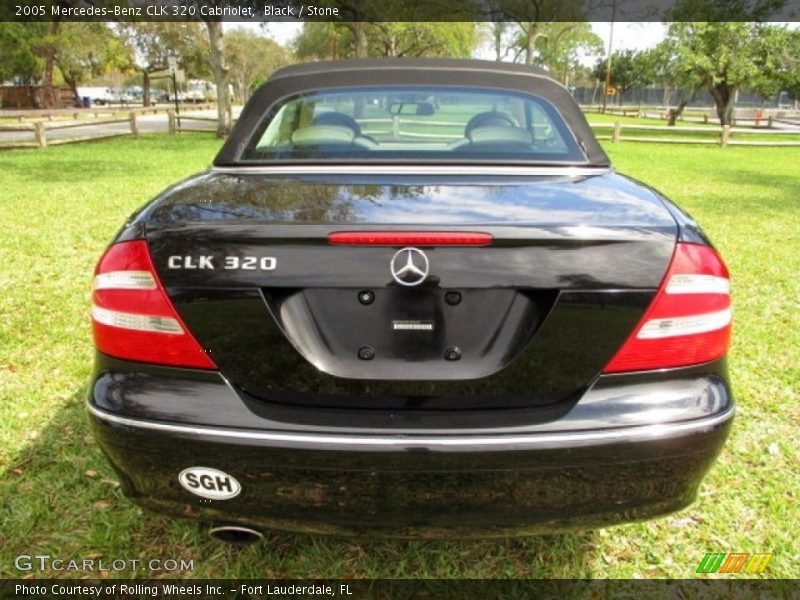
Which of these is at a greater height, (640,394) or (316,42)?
(316,42)

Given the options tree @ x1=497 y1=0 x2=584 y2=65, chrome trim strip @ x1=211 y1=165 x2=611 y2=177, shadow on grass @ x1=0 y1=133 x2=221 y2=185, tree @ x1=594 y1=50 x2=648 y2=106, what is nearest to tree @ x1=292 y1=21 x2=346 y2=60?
tree @ x1=497 y1=0 x2=584 y2=65

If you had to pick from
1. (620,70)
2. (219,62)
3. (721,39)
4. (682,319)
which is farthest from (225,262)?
(620,70)

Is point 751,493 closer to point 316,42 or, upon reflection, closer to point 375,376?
point 375,376

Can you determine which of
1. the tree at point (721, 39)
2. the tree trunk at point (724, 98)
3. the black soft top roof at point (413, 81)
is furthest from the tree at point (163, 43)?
the black soft top roof at point (413, 81)

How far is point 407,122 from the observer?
3.40m

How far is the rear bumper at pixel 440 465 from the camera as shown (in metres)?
1.65

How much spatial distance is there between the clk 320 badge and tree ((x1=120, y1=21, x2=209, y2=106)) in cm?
4610

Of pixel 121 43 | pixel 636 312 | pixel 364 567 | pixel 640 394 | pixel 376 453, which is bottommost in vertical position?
pixel 364 567

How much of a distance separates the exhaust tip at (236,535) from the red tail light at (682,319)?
→ 43.5 inches

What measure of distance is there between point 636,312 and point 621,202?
0.42 m

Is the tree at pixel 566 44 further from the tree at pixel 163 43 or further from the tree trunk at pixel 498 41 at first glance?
the tree at pixel 163 43

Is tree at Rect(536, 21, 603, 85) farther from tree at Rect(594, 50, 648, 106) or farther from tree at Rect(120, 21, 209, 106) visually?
tree at Rect(120, 21, 209, 106)

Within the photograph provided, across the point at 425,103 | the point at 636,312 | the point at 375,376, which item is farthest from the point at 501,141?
the point at 375,376

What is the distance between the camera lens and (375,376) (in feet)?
5.49
